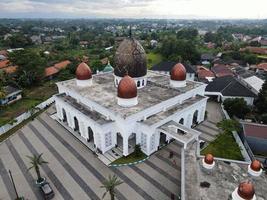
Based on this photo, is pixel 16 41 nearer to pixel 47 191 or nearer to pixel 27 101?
pixel 27 101

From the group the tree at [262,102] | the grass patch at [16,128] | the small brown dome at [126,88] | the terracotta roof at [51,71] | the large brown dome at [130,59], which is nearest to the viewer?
the small brown dome at [126,88]

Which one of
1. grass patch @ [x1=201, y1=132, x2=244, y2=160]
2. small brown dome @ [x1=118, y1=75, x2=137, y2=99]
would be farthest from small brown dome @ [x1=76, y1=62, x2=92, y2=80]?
grass patch @ [x1=201, y1=132, x2=244, y2=160]

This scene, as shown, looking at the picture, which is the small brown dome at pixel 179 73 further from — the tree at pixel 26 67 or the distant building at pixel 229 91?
the tree at pixel 26 67

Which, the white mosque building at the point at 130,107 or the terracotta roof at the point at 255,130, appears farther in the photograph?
the terracotta roof at the point at 255,130

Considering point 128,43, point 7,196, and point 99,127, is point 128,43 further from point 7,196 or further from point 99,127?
point 7,196

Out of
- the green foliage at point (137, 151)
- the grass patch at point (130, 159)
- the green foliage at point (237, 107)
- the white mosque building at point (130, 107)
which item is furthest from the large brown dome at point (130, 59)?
the green foliage at point (237, 107)

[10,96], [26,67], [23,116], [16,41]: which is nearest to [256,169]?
[23,116]
